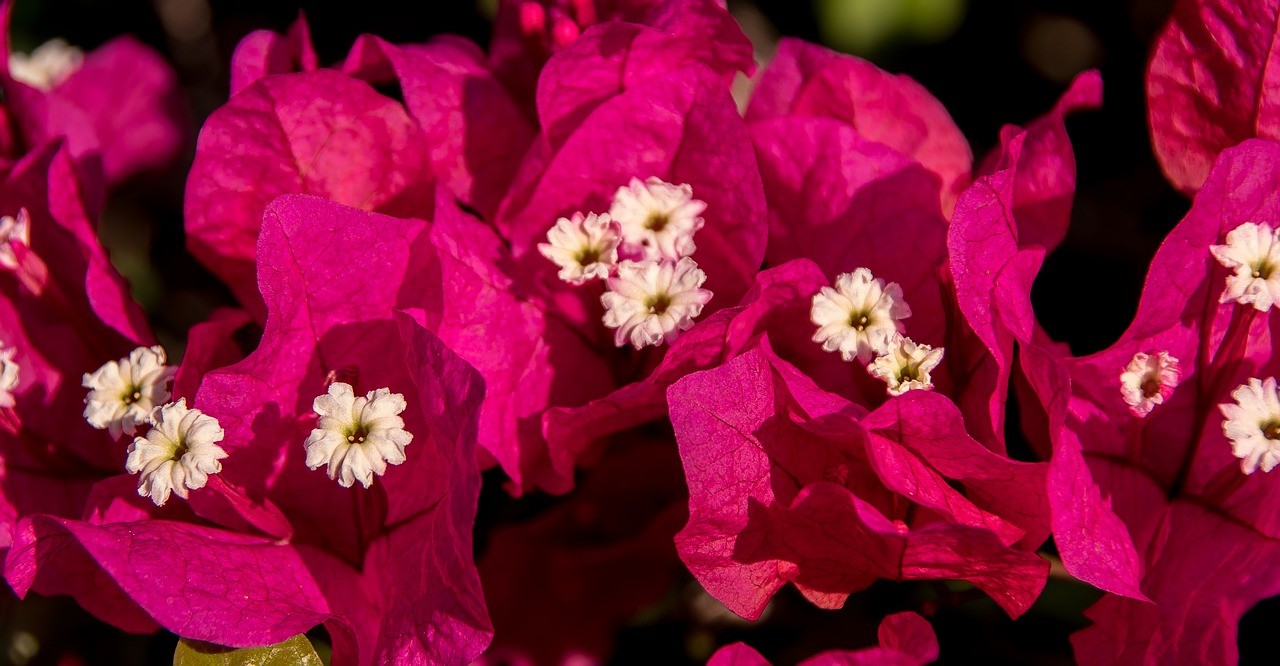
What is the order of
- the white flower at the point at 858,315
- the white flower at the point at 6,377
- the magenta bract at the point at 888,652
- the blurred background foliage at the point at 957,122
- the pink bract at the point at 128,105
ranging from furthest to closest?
the pink bract at the point at 128,105 → the blurred background foliage at the point at 957,122 → the white flower at the point at 6,377 → the white flower at the point at 858,315 → the magenta bract at the point at 888,652

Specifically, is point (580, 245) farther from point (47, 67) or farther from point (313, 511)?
point (47, 67)

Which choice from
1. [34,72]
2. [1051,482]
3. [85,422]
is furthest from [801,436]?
[34,72]

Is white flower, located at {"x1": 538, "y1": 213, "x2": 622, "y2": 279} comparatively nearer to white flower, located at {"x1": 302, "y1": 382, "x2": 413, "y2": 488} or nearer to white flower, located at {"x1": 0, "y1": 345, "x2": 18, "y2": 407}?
white flower, located at {"x1": 302, "y1": 382, "x2": 413, "y2": 488}

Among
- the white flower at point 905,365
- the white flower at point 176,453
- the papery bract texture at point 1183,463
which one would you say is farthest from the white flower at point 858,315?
the white flower at point 176,453

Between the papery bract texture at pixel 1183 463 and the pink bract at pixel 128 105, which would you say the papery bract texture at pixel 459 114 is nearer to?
the pink bract at pixel 128 105

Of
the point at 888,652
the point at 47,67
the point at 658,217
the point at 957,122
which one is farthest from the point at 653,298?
the point at 47,67

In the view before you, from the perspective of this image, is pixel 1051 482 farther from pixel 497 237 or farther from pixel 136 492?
pixel 136 492

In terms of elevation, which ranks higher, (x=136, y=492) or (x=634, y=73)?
(x=634, y=73)
